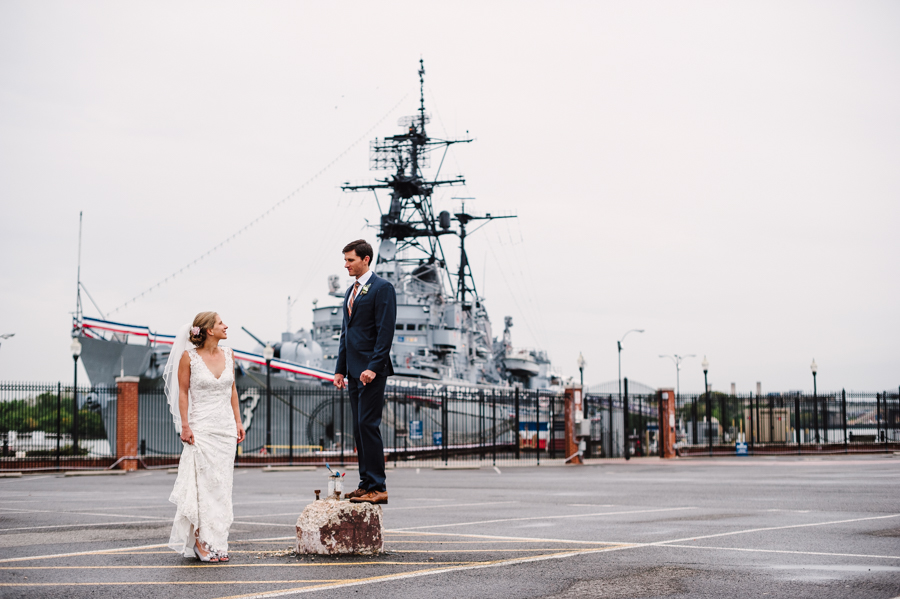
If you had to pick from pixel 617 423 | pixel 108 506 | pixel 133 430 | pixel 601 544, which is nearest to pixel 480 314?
pixel 617 423

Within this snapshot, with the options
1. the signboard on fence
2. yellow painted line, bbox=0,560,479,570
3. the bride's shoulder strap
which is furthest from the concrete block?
the signboard on fence

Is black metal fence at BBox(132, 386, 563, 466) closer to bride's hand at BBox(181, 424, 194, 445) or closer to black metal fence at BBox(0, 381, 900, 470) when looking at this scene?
black metal fence at BBox(0, 381, 900, 470)

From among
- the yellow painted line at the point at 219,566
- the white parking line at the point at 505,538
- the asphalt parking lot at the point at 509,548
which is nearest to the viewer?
the asphalt parking lot at the point at 509,548

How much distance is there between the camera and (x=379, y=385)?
271 inches

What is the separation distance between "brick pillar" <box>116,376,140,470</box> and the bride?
22031 mm

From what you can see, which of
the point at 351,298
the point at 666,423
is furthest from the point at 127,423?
the point at 351,298

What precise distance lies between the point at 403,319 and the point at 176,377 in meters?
42.2

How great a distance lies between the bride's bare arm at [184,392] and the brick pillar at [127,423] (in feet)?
72.5

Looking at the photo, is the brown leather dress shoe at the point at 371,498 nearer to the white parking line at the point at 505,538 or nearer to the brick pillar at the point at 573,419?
the white parking line at the point at 505,538

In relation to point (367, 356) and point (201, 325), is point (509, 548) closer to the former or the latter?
point (367, 356)

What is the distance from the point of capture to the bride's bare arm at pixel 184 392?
21.8 ft

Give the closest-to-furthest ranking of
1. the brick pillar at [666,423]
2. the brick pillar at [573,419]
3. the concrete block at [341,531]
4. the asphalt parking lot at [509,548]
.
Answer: the asphalt parking lot at [509,548] < the concrete block at [341,531] < the brick pillar at [573,419] < the brick pillar at [666,423]

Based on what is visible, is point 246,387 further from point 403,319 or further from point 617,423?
point 617,423

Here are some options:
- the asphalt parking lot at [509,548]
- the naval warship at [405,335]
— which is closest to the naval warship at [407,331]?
the naval warship at [405,335]
